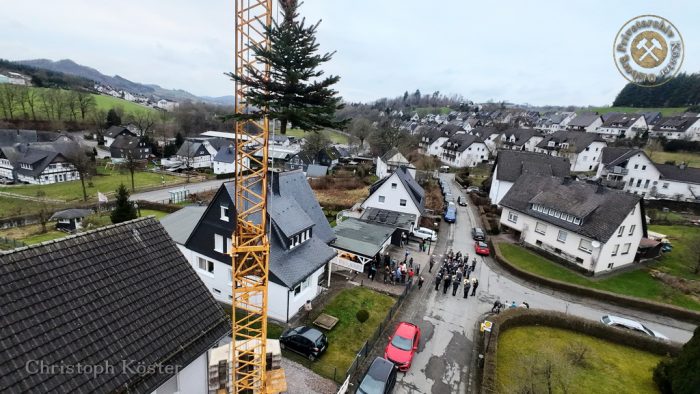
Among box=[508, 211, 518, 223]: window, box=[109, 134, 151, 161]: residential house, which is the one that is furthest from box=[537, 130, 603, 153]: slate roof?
box=[109, 134, 151, 161]: residential house

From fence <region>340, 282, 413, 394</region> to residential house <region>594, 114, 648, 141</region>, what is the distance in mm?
100544

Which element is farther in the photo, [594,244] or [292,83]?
[594,244]

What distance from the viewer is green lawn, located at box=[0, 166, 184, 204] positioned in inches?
2334

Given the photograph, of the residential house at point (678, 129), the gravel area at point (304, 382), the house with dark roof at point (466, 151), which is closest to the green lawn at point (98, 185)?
the gravel area at point (304, 382)

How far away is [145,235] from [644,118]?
407 feet

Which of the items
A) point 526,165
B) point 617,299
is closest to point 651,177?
point 526,165

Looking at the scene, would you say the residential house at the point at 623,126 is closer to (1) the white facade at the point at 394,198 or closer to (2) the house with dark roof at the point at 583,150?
(2) the house with dark roof at the point at 583,150

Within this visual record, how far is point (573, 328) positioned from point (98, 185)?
3054 inches

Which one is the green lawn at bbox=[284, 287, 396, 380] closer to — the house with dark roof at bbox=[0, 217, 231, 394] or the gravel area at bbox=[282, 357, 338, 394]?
the gravel area at bbox=[282, 357, 338, 394]

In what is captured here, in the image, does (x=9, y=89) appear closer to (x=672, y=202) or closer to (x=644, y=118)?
(x=672, y=202)

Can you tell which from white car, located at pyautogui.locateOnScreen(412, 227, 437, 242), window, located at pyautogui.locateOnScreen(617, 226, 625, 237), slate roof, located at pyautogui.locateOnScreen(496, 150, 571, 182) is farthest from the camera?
slate roof, located at pyautogui.locateOnScreen(496, 150, 571, 182)

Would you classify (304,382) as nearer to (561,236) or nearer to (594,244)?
(594,244)

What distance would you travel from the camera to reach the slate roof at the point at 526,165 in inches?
1949

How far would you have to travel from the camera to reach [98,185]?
2566 inches
